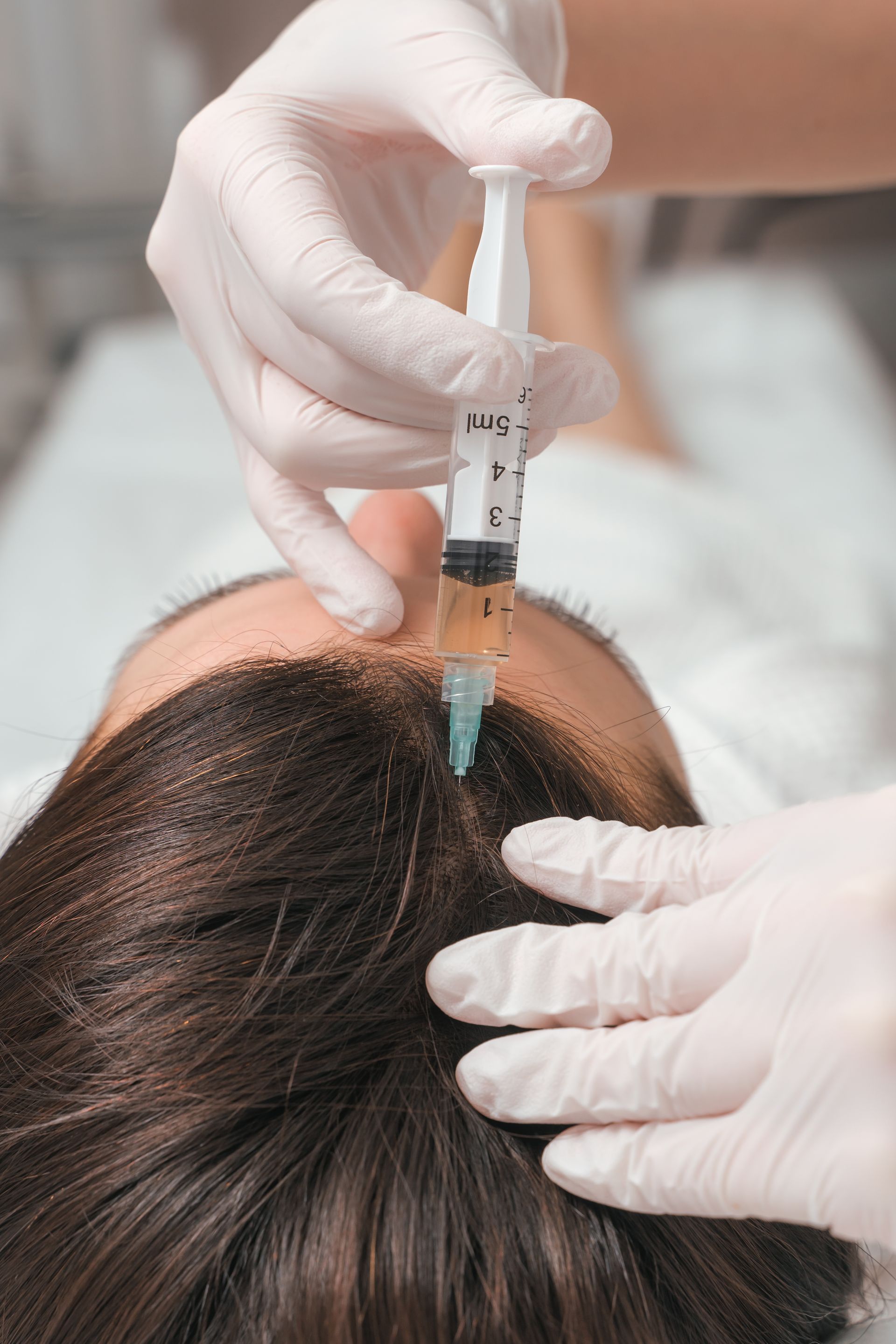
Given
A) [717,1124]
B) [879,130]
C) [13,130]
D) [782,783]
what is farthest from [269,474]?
[13,130]

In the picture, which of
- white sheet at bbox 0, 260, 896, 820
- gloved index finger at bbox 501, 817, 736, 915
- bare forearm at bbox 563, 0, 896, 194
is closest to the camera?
gloved index finger at bbox 501, 817, 736, 915

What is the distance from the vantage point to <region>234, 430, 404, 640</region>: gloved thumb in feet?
2.58

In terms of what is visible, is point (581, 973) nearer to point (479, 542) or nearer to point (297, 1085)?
point (297, 1085)

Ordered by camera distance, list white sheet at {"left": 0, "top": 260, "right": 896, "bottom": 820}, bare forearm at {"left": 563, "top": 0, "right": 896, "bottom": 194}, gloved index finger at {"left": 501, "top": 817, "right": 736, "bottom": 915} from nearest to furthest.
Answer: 1. gloved index finger at {"left": 501, "top": 817, "right": 736, "bottom": 915}
2. bare forearm at {"left": 563, "top": 0, "right": 896, "bottom": 194}
3. white sheet at {"left": 0, "top": 260, "right": 896, "bottom": 820}

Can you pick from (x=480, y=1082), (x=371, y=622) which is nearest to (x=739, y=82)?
(x=371, y=622)

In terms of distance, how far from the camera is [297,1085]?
56 centimetres

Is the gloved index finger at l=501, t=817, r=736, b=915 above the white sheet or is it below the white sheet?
below

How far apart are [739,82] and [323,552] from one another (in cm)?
89

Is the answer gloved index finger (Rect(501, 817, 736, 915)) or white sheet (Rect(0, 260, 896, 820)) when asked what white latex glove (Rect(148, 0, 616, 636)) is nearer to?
gloved index finger (Rect(501, 817, 736, 915))

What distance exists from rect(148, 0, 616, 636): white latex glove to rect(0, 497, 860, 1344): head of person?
0.56 ft

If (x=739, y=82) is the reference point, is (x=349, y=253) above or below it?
below

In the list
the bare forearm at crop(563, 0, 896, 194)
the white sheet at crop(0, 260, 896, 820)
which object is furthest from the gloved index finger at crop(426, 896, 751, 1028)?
the bare forearm at crop(563, 0, 896, 194)

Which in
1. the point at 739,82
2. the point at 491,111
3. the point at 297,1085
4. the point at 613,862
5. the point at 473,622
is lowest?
the point at 297,1085

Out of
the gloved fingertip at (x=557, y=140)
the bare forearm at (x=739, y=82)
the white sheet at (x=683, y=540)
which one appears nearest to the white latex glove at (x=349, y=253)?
the gloved fingertip at (x=557, y=140)
